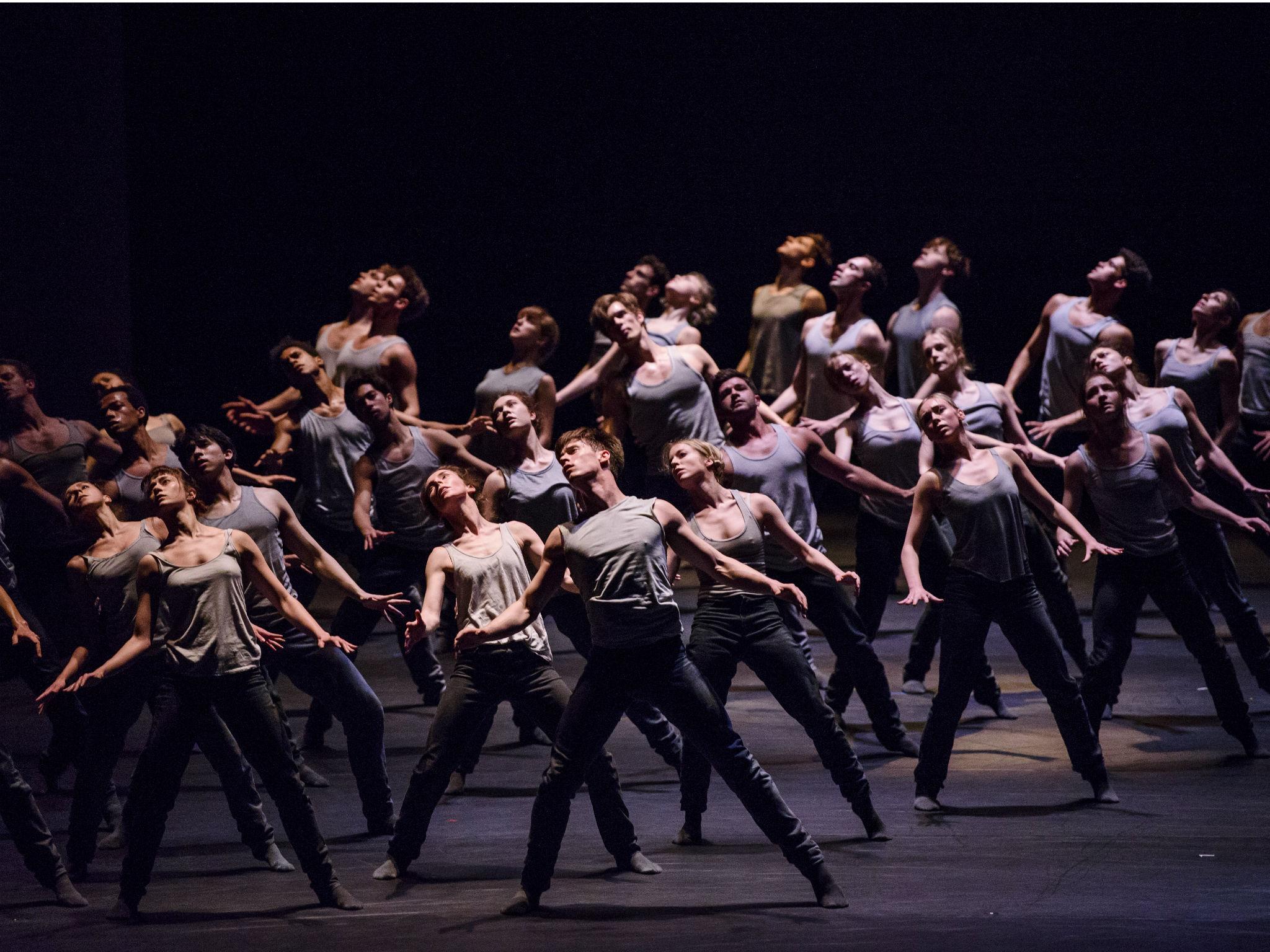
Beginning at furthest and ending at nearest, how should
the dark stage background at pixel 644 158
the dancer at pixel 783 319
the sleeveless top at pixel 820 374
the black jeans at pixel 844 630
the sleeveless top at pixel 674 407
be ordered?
the dark stage background at pixel 644 158 → the dancer at pixel 783 319 → the sleeveless top at pixel 820 374 → the sleeveless top at pixel 674 407 → the black jeans at pixel 844 630

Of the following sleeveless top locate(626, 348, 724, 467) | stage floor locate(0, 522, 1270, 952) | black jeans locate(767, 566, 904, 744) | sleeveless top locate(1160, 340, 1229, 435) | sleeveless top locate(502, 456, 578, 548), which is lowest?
stage floor locate(0, 522, 1270, 952)

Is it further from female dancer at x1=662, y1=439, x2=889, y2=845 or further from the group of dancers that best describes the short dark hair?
female dancer at x1=662, y1=439, x2=889, y2=845

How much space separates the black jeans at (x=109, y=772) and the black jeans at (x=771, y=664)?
1.49 metres

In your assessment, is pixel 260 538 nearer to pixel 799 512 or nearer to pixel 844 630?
pixel 799 512

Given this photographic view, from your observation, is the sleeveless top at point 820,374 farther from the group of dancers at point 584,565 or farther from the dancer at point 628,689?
the dancer at point 628,689

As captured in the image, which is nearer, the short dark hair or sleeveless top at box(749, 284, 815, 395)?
the short dark hair

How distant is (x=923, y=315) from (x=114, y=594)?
5356 mm

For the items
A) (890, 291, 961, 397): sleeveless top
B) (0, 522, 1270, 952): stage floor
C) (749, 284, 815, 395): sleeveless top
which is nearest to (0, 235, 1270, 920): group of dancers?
(0, 522, 1270, 952): stage floor

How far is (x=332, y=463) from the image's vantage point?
725 centimetres

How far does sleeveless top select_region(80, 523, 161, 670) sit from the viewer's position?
5543mm

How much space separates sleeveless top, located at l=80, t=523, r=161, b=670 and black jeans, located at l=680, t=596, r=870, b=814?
1.96 metres

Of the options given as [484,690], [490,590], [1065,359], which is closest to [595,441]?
[490,590]

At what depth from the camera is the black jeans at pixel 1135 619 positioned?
6262mm

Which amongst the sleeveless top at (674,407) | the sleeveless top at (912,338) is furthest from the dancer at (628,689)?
the sleeveless top at (912,338)
